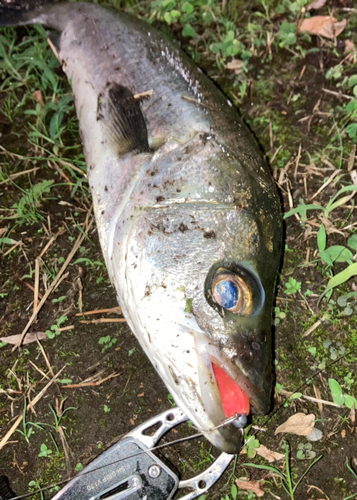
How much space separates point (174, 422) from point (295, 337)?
3.40 feet

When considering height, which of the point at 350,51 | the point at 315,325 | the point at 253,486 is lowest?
the point at 253,486

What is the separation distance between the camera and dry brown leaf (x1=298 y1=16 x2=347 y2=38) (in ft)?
12.2

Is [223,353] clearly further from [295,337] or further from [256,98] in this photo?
[256,98]

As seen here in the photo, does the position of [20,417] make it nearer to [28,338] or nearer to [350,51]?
[28,338]

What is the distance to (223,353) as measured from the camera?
2.01m

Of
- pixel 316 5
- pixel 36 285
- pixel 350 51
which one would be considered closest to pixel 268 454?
pixel 36 285

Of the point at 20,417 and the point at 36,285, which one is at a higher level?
the point at 36,285

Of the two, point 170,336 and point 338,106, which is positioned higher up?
point 338,106

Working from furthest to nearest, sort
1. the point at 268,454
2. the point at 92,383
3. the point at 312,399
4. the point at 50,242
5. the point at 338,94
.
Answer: the point at 338,94 < the point at 50,242 < the point at 92,383 < the point at 312,399 < the point at 268,454

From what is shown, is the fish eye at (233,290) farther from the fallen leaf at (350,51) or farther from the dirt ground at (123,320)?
the fallen leaf at (350,51)

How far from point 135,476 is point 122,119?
91.4 inches

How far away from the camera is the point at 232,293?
2.12m

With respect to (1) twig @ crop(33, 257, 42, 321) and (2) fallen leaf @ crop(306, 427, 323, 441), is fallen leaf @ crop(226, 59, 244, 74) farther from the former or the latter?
(2) fallen leaf @ crop(306, 427, 323, 441)

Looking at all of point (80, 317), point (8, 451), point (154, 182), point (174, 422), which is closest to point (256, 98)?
point (154, 182)
